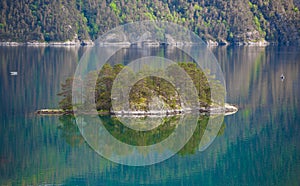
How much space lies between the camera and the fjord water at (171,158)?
44.7m

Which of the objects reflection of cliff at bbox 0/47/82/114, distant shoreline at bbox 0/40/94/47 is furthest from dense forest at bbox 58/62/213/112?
distant shoreline at bbox 0/40/94/47

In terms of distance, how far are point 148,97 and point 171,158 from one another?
11779 millimetres

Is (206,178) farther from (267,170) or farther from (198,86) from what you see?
(198,86)

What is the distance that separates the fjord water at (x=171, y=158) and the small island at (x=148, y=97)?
2105 mm

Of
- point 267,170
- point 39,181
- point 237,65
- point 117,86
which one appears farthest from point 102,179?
point 237,65

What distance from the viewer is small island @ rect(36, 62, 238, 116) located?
59.6 metres

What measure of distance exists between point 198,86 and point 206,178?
18569 millimetres

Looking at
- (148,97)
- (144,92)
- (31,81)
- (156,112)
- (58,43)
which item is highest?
(58,43)

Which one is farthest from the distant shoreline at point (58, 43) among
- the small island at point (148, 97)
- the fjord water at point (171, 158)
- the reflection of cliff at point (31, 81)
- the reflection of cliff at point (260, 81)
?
the small island at point (148, 97)

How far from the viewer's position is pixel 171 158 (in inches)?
1940

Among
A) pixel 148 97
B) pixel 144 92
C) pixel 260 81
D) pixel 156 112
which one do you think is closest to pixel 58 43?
pixel 260 81

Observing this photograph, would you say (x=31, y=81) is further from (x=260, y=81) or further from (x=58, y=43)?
(x=58, y=43)

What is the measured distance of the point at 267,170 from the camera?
4703 centimetres

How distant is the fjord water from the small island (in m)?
2.10
